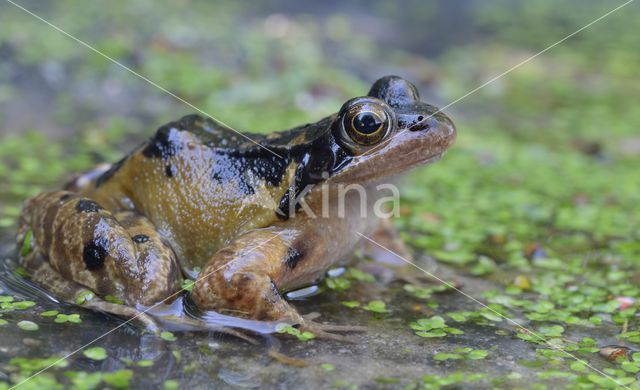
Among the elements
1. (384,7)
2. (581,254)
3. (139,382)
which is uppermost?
(384,7)

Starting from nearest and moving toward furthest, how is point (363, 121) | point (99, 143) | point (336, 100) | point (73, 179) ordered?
1. point (363, 121)
2. point (73, 179)
3. point (99, 143)
4. point (336, 100)

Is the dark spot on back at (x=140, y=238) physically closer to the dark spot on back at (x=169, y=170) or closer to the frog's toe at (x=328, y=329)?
the dark spot on back at (x=169, y=170)

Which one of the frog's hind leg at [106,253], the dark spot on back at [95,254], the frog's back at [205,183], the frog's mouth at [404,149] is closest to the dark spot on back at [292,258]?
the frog's back at [205,183]

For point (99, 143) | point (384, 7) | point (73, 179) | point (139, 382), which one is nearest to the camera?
point (139, 382)

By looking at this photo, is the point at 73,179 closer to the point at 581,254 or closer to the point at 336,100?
the point at 581,254

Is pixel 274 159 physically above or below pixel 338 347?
above

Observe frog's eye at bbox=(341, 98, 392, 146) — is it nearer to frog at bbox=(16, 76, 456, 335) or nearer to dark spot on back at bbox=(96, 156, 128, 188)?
frog at bbox=(16, 76, 456, 335)

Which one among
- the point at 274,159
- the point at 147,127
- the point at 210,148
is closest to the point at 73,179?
the point at 210,148
